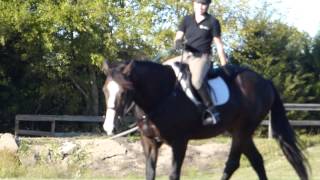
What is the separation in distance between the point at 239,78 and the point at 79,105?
20.2 meters

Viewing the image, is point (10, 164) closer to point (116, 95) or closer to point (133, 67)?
point (133, 67)

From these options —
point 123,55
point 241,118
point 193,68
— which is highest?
point 193,68

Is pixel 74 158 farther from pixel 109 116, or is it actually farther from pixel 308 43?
pixel 308 43

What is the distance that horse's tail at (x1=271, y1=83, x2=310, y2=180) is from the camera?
1141 centimetres

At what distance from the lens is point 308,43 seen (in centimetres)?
3056

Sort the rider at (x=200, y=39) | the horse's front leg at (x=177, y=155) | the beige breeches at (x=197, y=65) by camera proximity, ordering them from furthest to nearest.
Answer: the rider at (x=200, y=39)
the beige breeches at (x=197, y=65)
the horse's front leg at (x=177, y=155)

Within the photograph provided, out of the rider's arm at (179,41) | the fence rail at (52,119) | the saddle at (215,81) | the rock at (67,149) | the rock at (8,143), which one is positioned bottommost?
the fence rail at (52,119)

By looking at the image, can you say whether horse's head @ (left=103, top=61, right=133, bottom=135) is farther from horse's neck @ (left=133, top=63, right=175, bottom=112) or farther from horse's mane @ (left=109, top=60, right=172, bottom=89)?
horse's neck @ (left=133, top=63, right=175, bottom=112)

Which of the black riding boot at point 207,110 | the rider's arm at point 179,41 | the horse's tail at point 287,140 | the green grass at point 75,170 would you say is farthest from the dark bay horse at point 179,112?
the green grass at point 75,170

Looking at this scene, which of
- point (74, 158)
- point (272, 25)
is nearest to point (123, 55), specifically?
point (272, 25)

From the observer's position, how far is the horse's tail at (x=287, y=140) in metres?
11.4

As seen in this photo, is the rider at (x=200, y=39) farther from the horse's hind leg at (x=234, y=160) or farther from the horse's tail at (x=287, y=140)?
the horse's tail at (x=287, y=140)

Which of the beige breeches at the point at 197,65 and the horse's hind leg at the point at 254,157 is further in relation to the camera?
the horse's hind leg at the point at 254,157

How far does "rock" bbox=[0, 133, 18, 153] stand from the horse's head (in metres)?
11.5
